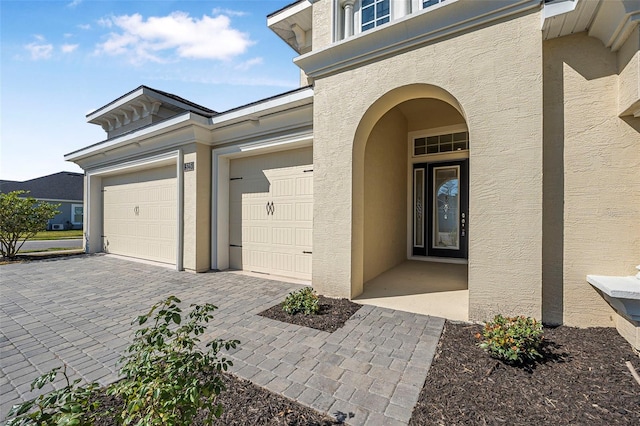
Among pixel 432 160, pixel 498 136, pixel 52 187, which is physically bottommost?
pixel 498 136

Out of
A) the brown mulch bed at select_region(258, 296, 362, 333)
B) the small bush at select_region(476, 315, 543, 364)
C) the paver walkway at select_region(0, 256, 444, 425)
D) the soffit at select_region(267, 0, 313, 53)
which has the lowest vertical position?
the paver walkway at select_region(0, 256, 444, 425)

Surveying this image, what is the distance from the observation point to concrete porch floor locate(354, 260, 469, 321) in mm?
3806

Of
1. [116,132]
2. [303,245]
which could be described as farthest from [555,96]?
[116,132]

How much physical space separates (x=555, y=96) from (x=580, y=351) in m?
2.77

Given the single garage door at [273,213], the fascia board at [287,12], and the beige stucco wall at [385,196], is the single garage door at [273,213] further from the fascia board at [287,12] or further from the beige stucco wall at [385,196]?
the fascia board at [287,12]

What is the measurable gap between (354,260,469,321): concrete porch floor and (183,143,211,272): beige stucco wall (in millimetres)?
4044

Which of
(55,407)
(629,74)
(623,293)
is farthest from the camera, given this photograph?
(629,74)

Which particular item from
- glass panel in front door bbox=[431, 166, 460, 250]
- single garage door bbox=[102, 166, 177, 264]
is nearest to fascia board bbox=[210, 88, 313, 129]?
single garage door bbox=[102, 166, 177, 264]

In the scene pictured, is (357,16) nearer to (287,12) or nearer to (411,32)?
(411,32)

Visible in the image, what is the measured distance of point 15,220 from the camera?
28.0 ft

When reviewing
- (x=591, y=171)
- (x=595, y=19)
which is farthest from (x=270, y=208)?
(x=595, y=19)

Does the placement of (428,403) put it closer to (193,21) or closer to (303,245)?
(303,245)

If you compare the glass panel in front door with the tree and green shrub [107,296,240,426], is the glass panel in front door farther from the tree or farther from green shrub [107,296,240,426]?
the tree

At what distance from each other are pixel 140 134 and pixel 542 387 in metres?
9.13
